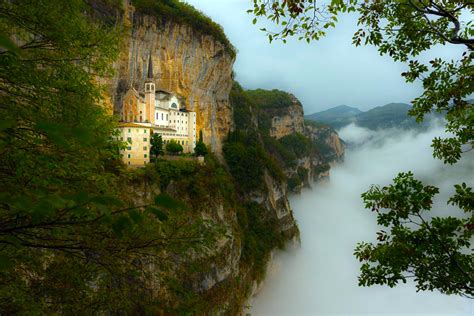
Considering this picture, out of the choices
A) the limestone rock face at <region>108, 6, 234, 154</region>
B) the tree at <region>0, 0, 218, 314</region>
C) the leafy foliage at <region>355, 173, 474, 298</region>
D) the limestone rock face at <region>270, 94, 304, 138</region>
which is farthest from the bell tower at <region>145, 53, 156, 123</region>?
the limestone rock face at <region>270, 94, 304, 138</region>

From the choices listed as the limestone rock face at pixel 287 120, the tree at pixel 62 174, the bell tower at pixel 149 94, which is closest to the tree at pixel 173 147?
the bell tower at pixel 149 94

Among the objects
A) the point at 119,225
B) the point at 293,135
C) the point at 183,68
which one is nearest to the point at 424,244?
the point at 119,225

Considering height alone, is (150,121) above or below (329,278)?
above

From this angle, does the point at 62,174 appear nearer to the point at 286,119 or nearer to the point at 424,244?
the point at 424,244

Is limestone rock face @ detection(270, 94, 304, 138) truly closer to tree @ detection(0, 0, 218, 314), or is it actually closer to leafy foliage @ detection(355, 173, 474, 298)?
leafy foliage @ detection(355, 173, 474, 298)

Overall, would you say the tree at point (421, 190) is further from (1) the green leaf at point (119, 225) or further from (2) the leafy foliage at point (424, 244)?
(1) the green leaf at point (119, 225)

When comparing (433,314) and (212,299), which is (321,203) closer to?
(433,314)
